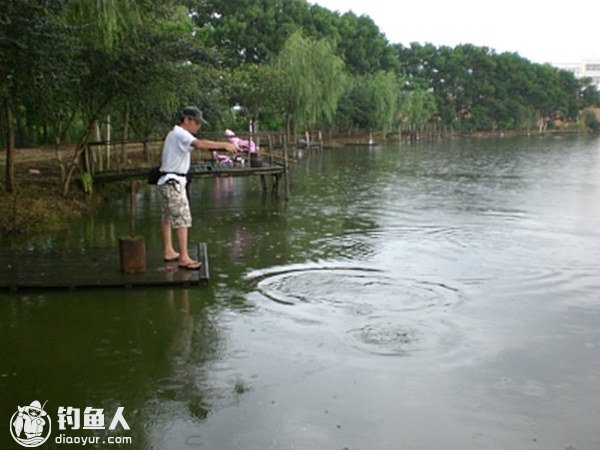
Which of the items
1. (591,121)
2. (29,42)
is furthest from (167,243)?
(591,121)

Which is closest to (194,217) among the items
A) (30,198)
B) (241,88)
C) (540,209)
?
(30,198)

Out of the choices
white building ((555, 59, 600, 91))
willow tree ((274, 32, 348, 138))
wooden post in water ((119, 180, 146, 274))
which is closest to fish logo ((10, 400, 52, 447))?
wooden post in water ((119, 180, 146, 274))

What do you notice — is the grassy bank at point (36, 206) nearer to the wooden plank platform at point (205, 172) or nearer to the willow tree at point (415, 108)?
the wooden plank platform at point (205, 172)

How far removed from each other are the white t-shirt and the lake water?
4.06 ft

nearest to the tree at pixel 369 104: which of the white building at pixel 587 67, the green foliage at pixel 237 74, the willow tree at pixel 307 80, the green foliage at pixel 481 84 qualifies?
the green foliage at pixel 237 74

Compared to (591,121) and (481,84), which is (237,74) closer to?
(481,84)

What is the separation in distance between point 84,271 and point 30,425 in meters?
3.51

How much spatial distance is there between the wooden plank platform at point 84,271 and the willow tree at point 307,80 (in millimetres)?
28498

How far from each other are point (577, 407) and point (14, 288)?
520 centimetres

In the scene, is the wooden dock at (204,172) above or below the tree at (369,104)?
below

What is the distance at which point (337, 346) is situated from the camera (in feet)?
17.1

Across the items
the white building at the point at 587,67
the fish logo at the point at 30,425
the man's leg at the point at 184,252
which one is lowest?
the fish logo at the point at 30,425

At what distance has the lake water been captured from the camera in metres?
3.92

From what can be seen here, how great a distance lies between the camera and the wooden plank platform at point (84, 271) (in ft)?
22.2
